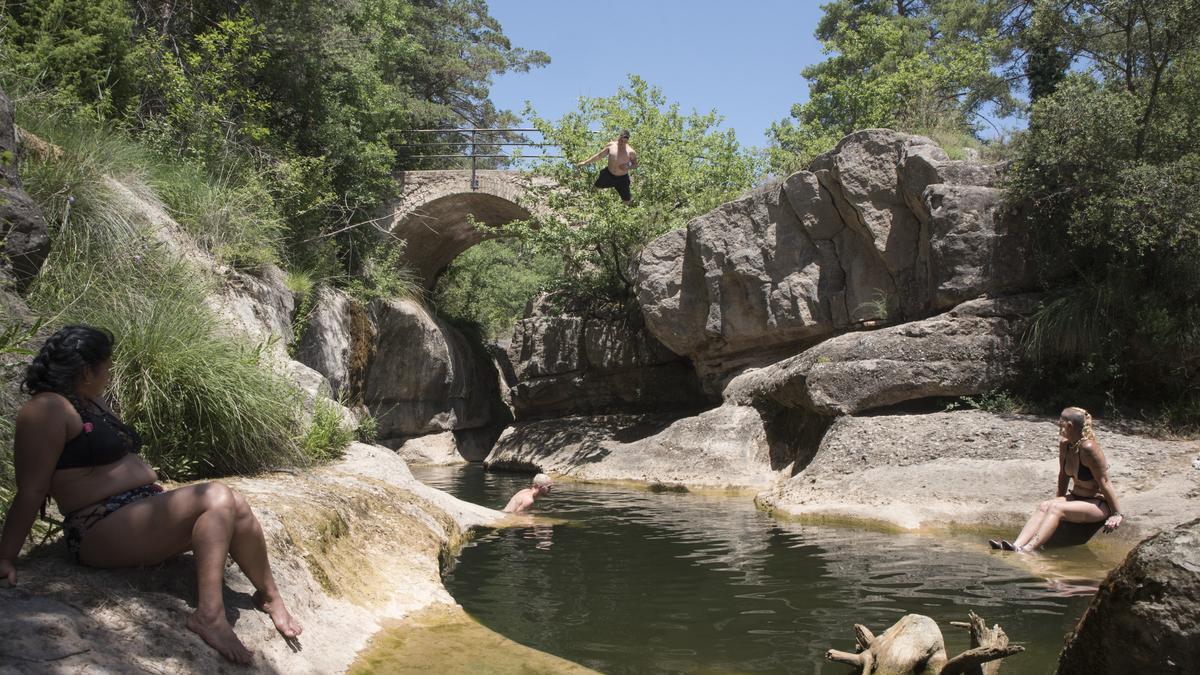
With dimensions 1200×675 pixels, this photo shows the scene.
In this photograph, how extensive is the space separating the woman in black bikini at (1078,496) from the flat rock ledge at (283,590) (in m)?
5.12

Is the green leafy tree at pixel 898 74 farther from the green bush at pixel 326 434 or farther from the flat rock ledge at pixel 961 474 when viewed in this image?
the green bush at pixel 326 434

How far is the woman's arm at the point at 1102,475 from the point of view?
751cm

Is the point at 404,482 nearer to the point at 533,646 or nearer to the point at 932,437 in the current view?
the point at 533,646

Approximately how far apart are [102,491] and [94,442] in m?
0.20

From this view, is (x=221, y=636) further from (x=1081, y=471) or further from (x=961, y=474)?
(x=961, y=474)

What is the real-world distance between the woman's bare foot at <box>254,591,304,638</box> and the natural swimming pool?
163cm

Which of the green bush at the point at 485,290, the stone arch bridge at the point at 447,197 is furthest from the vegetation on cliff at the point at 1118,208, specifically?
the green bush at the point at 485,290

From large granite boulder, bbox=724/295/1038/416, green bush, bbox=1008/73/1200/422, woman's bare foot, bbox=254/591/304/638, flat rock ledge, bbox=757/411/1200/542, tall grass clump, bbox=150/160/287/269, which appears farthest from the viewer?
large granite boulder, bbox=724/295/1038/416

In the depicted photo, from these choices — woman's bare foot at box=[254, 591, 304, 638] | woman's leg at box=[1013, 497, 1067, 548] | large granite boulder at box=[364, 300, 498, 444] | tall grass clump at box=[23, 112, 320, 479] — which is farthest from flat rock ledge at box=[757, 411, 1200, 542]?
large granite boulder at box=[364, 300, 498, 444]

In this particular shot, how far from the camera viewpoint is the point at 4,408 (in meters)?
4.54

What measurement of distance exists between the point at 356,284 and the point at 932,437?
1199 centimetres

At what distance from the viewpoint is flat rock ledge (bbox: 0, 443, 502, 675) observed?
3025 millimetres

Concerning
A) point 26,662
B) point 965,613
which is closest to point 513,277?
point 965,613

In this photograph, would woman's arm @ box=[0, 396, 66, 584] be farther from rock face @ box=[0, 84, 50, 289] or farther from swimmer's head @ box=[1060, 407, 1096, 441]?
swimmer's head @ box=[1060, 407, 1096, 441]
